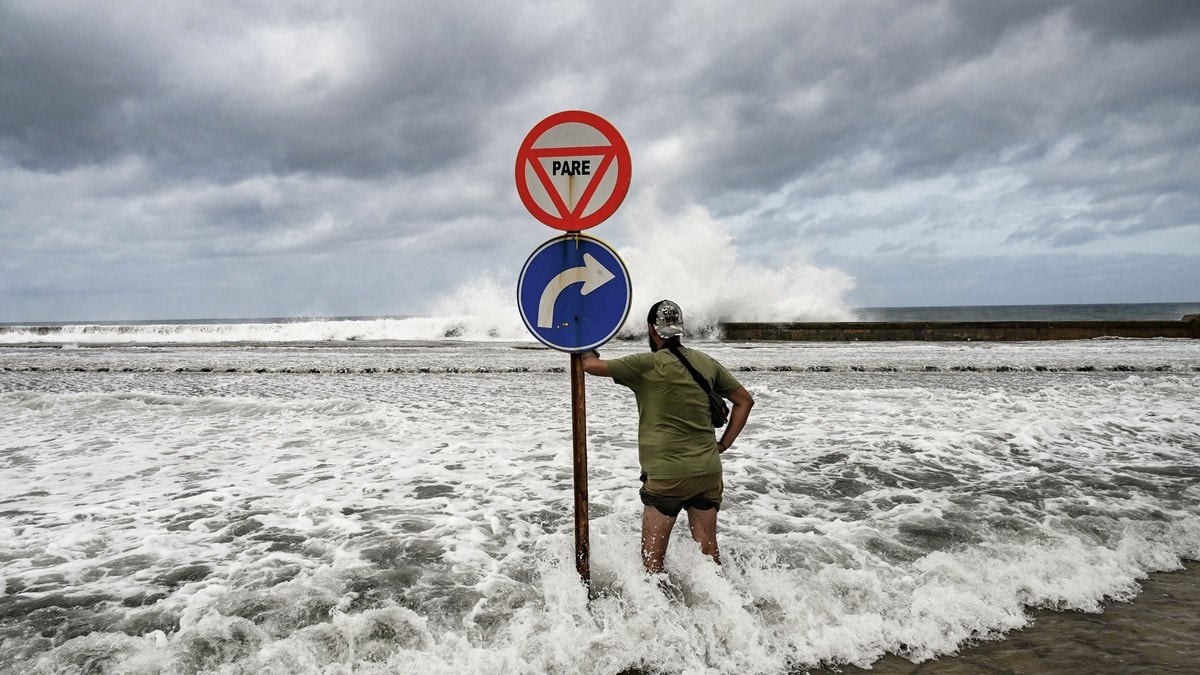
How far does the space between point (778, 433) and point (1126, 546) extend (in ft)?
14.7

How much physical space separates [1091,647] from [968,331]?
3327cm

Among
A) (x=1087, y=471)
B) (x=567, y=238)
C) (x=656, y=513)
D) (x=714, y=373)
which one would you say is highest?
(x=567, y=238)

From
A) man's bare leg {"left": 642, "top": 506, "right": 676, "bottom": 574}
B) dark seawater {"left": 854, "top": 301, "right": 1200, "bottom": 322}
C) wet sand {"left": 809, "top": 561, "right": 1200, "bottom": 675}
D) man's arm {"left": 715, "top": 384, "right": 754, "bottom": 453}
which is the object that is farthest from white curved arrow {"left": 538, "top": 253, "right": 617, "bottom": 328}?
dark seawater {"left": 854, "top": 301, "right": 1200, "bottom": 322}

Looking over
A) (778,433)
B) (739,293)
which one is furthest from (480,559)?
(739,293)

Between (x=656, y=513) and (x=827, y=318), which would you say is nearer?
(x=656, y=513)

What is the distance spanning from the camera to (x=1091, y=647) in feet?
10.5

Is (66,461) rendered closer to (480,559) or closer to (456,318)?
(480,559)

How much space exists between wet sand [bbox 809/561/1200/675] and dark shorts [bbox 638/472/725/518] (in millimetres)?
956

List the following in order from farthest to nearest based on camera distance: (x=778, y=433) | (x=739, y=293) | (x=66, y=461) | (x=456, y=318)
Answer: (x=456, y=318), (x=739, y=293), (x=778, y=433), (x=66, y=461)

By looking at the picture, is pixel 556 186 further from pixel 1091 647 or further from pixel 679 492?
pixel 1091 647

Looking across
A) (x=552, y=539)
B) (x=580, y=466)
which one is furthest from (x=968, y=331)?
(x=580, y=466)

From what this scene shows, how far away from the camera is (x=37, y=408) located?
11.4 m

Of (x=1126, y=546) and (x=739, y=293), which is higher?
(x=739, y=293)

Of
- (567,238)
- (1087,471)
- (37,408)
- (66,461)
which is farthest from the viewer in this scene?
(37,408)
